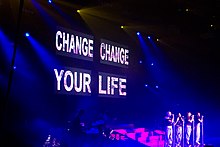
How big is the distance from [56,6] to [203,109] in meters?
6.84

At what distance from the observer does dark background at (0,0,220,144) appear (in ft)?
19.1

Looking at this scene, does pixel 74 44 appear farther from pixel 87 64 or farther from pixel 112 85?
pixel 112 85

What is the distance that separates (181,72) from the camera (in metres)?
10.6

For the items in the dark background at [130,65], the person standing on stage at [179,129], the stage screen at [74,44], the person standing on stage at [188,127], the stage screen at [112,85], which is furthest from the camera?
the person standing on stage at [188,127]

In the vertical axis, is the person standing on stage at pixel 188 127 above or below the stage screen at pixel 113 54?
below

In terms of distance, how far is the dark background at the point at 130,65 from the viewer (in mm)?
5820

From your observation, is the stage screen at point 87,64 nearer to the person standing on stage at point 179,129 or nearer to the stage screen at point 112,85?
the stage screen at point 112,85

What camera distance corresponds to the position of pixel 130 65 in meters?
8.57

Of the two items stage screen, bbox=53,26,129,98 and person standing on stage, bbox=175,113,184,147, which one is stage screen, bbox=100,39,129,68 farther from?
person standing on stage, bbox=175,113,184,147

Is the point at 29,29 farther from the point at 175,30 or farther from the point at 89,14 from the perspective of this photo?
the point at 175,30

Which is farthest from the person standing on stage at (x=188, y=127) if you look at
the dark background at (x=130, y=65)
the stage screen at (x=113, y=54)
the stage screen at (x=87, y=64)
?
the stage screen at (x=113, y=54)

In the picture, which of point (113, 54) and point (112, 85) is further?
point (113, 54)

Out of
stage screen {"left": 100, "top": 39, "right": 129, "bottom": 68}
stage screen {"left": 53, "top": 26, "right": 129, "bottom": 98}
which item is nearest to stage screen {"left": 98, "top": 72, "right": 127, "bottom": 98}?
stage screen {"left": 53, "top": 26, "right": 129, "bottom": 98}

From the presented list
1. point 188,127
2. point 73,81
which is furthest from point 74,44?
point 188,127
